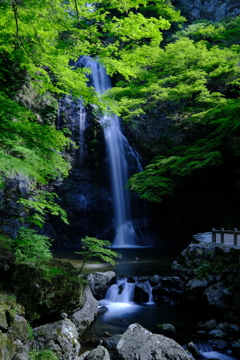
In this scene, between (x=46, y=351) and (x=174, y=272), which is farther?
(x=174, y=272)

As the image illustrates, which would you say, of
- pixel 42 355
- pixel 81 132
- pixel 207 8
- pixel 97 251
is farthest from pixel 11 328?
pixel 207 8

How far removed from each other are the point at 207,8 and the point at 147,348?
3954cm

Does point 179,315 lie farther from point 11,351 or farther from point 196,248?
point 11,351

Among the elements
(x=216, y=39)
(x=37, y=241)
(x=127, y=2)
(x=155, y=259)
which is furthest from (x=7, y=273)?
(x=216, y=39)

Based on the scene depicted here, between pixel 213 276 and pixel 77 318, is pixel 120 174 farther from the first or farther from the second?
pixel 77 318

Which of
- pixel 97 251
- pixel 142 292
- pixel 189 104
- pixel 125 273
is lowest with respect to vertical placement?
pixel 142 292

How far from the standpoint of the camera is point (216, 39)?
1011 inches

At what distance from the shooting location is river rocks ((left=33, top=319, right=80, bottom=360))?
16.3 feet

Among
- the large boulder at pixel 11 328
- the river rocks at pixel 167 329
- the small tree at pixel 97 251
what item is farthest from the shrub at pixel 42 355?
the river rocks at pixel 167 329

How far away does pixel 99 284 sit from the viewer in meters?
9.77

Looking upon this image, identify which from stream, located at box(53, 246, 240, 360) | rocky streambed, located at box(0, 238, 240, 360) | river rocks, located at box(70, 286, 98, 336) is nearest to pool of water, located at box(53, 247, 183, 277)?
stream, located at box(53, 246, 240, 360)

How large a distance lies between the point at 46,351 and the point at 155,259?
11.4 metres

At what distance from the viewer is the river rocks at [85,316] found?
21.8 ft

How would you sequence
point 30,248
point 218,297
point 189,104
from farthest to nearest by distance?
point 189,104 → point 218,297 → point 30,248
